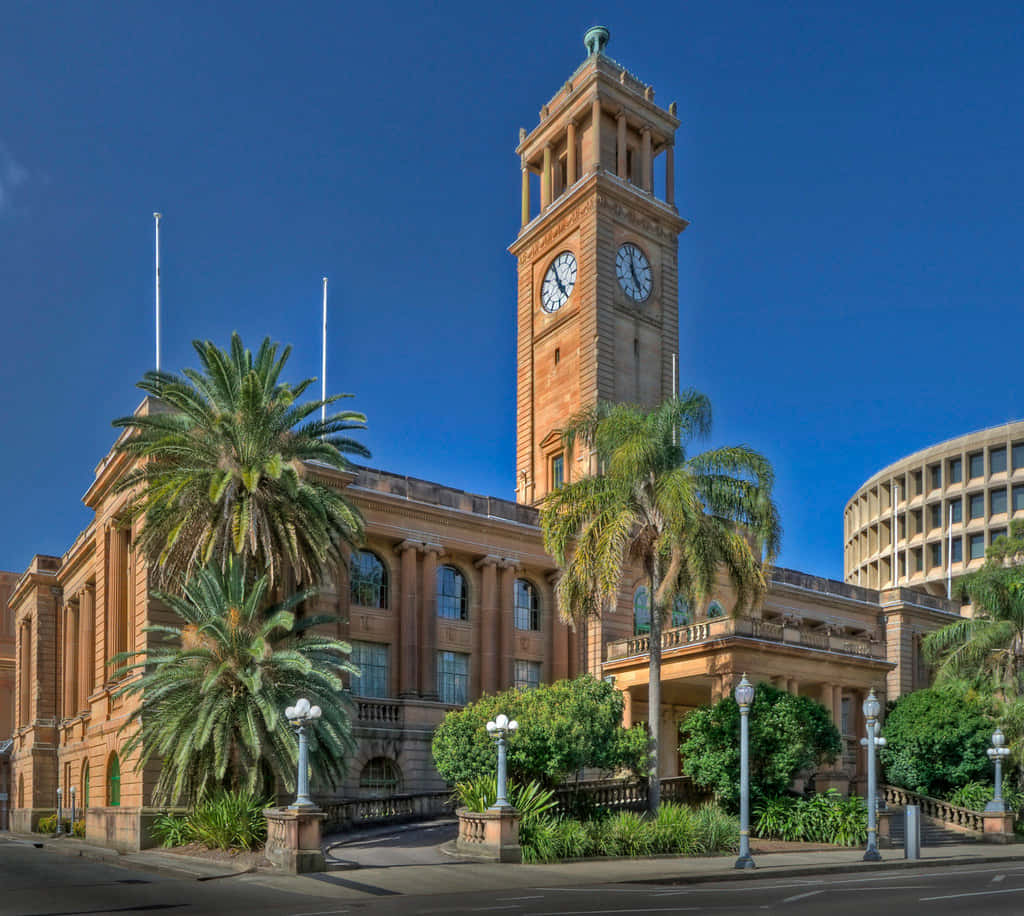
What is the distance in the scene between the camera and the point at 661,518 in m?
33.2

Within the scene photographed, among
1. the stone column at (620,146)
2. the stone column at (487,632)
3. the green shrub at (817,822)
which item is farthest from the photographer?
the stone column at (620,146)

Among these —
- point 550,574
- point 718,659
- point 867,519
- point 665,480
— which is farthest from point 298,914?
point 867,519

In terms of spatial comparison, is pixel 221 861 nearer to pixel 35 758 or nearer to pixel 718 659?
pixel 718 659

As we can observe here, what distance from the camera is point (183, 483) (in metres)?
31.4

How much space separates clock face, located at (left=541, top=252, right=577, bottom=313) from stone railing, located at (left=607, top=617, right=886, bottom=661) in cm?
2118

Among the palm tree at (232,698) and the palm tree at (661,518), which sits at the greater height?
the palm tree at (661,518)

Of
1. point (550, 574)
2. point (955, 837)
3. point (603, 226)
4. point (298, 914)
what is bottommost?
point (955, 837)

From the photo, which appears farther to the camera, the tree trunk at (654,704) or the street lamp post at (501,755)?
the tree trunk at (654,704)

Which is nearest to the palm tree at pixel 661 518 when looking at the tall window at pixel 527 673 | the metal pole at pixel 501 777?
the metal pole at pixel 501 777

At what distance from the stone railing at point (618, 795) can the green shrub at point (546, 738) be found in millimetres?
663

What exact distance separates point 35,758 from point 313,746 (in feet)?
96.8

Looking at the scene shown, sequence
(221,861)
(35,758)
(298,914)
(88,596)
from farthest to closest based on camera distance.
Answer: (35,758) < (88,596) < (221,861) < (298,914)

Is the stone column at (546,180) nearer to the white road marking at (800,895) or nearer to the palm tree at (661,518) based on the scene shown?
the palm tree at (661,518)

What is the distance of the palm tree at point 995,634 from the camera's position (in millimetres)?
41938
